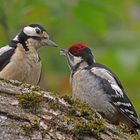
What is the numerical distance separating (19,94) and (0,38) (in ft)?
9.38

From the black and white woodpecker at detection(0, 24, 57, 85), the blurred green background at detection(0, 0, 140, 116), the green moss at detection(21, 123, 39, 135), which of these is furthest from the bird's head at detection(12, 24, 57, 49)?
the green moss at detection(21, 123, 39, 135)

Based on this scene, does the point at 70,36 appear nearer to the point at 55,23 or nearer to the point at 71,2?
the point at 55,23

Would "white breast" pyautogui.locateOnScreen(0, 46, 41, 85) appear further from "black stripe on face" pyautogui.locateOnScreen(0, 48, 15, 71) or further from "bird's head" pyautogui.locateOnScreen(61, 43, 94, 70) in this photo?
"bird's head" pyautogui.locateOnScreen(61, 43, 94, 70)

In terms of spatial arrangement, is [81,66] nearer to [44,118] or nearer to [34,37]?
[34,37]

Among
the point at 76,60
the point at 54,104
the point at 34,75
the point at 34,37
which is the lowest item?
the point at 34,75

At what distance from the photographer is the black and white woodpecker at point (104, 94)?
6461mm

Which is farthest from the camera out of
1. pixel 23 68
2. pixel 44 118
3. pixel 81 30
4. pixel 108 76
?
pixel 81 30

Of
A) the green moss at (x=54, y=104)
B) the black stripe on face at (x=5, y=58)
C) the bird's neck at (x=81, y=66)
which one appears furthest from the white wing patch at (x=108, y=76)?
the green moss at (x=54, y=104)

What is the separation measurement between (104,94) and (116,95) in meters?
0.13

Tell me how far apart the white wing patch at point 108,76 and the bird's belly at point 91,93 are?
0.24ft

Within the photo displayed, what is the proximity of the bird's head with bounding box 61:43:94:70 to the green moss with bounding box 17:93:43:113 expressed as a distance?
250cm

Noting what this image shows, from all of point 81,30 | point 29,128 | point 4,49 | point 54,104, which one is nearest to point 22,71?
point 4,49

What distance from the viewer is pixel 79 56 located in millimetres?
7512

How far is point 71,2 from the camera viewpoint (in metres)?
7.72
